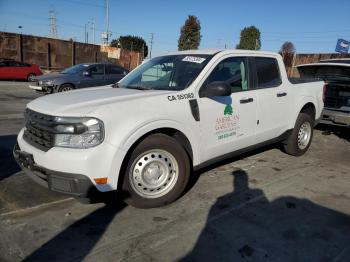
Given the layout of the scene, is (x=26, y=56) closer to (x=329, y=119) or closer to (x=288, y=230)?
(x=329, y=119)

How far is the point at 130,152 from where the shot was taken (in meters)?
3.72

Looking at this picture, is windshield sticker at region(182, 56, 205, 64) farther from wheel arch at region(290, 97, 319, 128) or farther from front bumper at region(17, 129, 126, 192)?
wheel arch at region(290, 97, 319, 128)

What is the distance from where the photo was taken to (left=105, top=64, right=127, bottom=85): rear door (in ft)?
49.6

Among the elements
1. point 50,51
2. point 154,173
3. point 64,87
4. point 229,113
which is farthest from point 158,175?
point 50,51

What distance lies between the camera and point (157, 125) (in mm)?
3842

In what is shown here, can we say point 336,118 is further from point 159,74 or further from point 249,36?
point 249,36

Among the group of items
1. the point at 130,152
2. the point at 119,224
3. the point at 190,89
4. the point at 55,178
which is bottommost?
the point at 119,224

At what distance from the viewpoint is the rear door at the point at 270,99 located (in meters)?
→ 5.23

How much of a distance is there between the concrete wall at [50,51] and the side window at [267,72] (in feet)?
83.3

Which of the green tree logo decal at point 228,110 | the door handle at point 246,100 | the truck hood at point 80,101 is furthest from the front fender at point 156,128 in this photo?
the door handle at point 246,100

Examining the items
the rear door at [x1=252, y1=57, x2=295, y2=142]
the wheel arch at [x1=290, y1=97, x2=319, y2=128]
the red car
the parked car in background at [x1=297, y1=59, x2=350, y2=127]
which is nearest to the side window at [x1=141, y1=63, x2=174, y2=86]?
the rear door at [x1=252, y1=57, x2=295, y2=142]

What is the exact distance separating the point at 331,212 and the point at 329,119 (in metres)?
3.98

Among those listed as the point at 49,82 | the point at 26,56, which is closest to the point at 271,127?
the point at 49,82

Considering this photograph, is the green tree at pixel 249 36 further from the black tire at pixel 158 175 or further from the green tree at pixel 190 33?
the black tire at pixel 158 175
